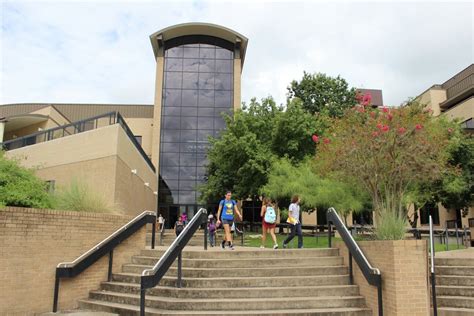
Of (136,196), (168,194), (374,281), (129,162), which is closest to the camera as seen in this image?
(374,281)

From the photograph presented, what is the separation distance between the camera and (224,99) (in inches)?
1535

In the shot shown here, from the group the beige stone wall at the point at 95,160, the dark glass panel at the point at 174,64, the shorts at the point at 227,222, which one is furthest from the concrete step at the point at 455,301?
the dark glass panel at the point at 174,64

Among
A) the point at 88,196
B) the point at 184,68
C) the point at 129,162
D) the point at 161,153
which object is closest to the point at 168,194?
the point at 161,153

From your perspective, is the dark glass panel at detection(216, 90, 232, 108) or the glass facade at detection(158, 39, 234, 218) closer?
the glass facade at detection(158, 39, 234, 218)

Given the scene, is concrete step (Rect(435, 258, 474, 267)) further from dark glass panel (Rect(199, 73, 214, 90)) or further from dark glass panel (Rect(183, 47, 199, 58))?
dark glass panel (Rect(183, 47, 199, 58))

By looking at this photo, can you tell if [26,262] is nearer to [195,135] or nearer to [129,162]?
[129,162]

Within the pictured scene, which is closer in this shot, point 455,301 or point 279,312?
point 279,312

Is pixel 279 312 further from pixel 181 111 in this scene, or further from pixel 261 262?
pixel 181 111

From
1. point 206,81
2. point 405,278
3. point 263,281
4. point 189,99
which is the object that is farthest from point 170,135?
point 405,278

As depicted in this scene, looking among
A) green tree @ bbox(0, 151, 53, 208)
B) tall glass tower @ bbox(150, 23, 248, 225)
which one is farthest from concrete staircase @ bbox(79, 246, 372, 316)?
tall glass tower @ bbox(150, 23, 248, 225)

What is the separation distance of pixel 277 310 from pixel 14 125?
31.8 metres

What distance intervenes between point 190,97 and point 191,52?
477 cm

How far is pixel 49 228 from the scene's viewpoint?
8219 millimetres

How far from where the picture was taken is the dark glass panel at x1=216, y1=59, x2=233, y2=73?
39.9m
